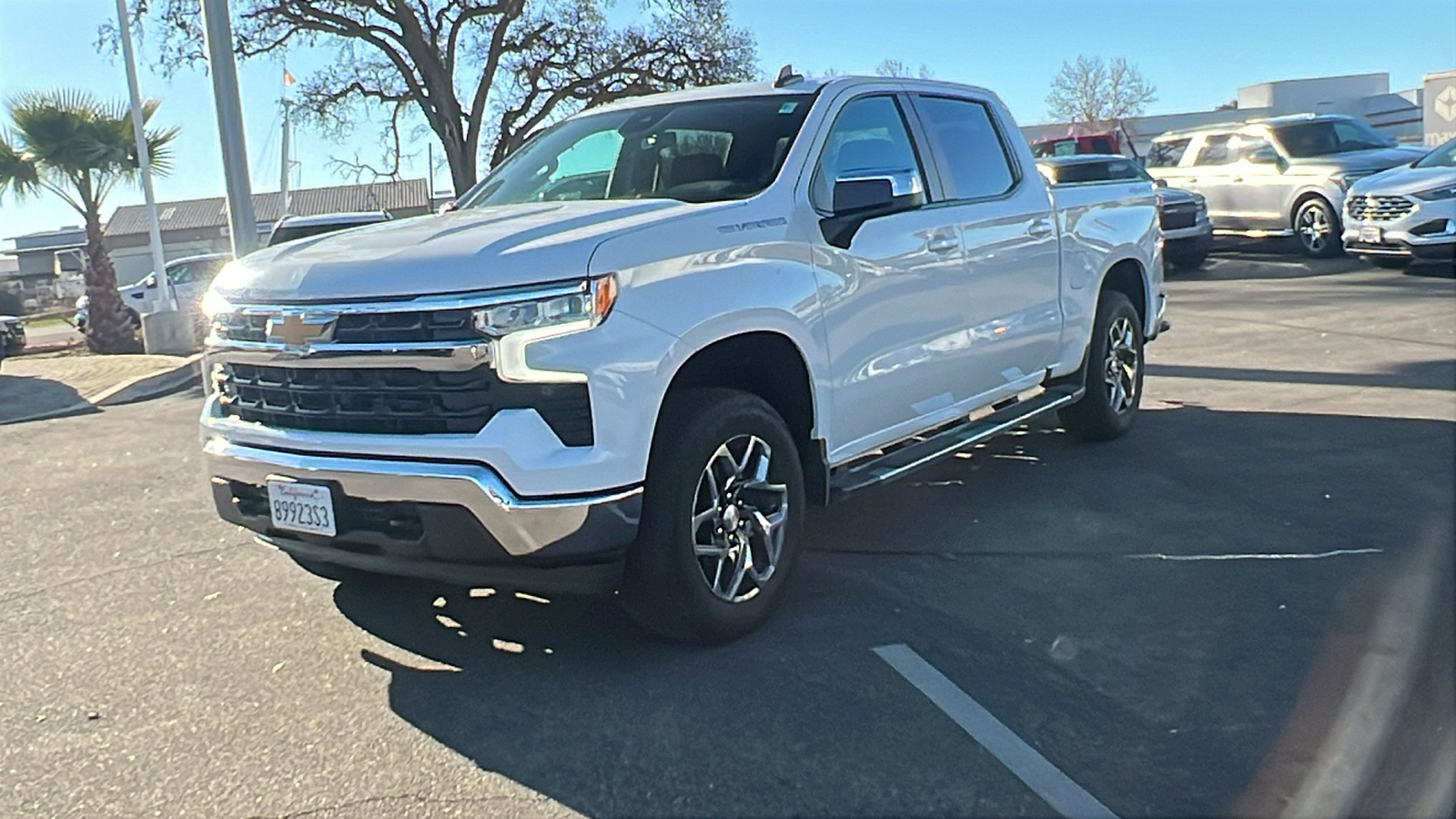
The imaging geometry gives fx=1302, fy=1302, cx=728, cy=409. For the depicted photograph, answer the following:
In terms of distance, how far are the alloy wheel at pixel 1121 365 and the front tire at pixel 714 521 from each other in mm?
3193

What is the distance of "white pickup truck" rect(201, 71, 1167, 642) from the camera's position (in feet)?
12.5

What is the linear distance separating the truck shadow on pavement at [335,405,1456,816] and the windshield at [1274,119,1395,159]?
1202 cm

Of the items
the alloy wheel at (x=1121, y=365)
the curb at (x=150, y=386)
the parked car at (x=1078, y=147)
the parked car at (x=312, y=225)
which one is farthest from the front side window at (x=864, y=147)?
the parked car at (x=1078, y=147)

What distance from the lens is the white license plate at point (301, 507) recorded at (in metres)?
4.00

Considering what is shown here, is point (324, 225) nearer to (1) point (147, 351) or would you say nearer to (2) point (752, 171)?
(1) point (147, 351)

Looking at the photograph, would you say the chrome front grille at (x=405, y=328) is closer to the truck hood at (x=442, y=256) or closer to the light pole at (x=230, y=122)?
the truck hood at (x=442, y=256)

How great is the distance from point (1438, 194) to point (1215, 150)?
4.80 meters

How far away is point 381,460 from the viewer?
3895mm

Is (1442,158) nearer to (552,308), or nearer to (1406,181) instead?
(1406,181)

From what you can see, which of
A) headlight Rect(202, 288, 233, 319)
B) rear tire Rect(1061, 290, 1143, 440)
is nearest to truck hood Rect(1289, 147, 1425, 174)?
rear tire Rect(1061, 290, 1143, 440)

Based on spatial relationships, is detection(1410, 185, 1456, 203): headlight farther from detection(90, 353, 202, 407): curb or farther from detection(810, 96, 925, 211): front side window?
detection(90, 353, 202, 407): curb

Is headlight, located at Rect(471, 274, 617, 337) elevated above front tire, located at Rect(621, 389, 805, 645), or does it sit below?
above

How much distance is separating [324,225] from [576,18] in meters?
14.3

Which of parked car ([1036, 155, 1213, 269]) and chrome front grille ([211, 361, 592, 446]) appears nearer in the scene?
chrome front grille ([211, 361, 592, 446])
